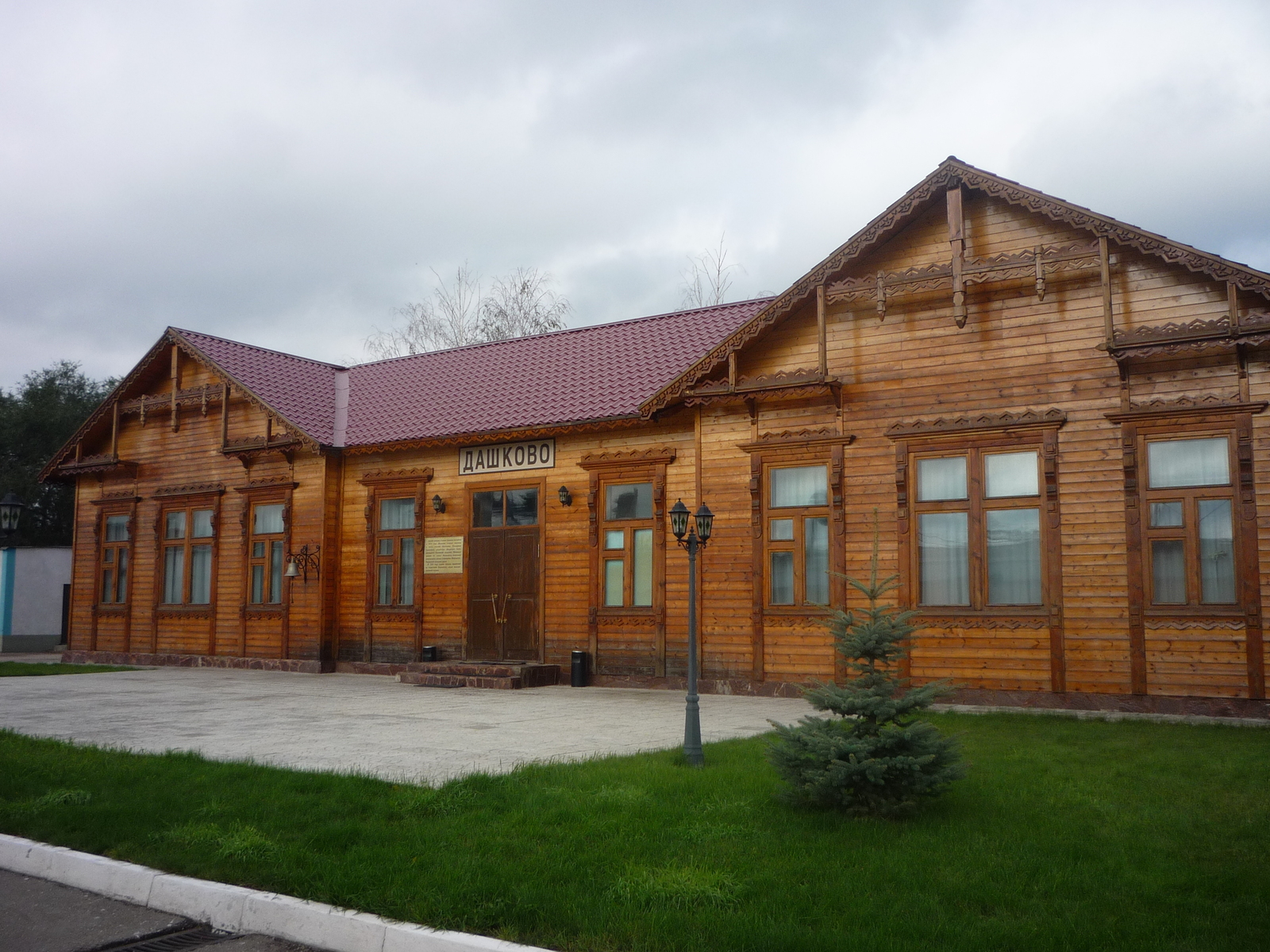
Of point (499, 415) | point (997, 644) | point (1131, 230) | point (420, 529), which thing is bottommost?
point (997, 644)

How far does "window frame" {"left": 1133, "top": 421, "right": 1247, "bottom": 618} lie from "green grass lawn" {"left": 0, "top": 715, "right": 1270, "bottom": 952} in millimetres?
3493

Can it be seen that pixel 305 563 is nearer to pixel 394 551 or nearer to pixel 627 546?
pixel 394 551

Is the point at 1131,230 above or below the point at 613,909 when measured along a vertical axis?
above

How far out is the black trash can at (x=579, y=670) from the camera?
1759cm

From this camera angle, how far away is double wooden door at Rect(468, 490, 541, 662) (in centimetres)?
1867

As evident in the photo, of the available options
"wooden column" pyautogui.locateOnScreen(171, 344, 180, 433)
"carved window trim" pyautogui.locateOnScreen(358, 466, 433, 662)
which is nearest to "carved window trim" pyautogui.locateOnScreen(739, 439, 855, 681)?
"carved window trim" pyautogui.locateOnScreen(358, 466, 433, 662)

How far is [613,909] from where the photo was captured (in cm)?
529

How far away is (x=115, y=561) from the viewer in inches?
987

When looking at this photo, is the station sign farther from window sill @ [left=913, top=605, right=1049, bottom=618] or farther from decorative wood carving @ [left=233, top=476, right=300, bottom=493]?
window sill @ [left=913, top=605, right=1049, bottom=618]

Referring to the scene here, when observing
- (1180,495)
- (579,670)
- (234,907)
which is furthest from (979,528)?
(234,907)

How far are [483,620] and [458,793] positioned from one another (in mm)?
11638

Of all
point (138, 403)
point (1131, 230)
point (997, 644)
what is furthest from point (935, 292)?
point (138, 403)

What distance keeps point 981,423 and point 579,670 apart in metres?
7.65

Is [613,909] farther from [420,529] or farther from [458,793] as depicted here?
[420,529]
